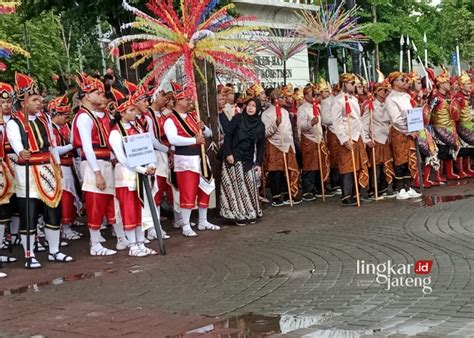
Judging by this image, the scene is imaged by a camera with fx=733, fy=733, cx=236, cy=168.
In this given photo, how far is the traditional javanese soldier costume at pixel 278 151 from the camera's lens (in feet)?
40.9

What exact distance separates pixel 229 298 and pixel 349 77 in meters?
6.49

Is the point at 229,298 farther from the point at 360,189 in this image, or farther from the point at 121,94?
the point at 360,189

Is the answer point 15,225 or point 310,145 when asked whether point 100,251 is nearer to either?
point 15,225

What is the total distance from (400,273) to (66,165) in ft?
19.2

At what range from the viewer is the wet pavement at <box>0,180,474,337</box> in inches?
217

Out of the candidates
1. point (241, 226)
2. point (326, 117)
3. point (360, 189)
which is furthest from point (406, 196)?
point (241, 226)

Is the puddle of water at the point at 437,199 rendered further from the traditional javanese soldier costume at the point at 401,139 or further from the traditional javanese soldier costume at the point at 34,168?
the traditional javanese soldier costume at the point at 34,168

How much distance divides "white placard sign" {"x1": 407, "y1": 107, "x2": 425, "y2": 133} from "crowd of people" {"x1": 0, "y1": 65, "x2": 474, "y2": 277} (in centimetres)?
9

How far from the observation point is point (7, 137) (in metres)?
8.65

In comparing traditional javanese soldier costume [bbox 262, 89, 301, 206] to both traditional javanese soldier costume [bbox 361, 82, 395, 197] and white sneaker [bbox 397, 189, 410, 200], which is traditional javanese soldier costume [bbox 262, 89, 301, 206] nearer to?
traditional javanese soldier costume [bbox 361, 82, 395, 197]

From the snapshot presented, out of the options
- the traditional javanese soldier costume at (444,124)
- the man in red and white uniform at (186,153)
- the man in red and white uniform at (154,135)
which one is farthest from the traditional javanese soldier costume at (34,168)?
the traditional javanese soldier costume at (444,124)

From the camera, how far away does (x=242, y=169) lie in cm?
1094

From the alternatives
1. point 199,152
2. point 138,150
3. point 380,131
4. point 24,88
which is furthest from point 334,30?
point 24,88

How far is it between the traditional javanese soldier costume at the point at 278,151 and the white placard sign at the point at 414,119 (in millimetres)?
2050
